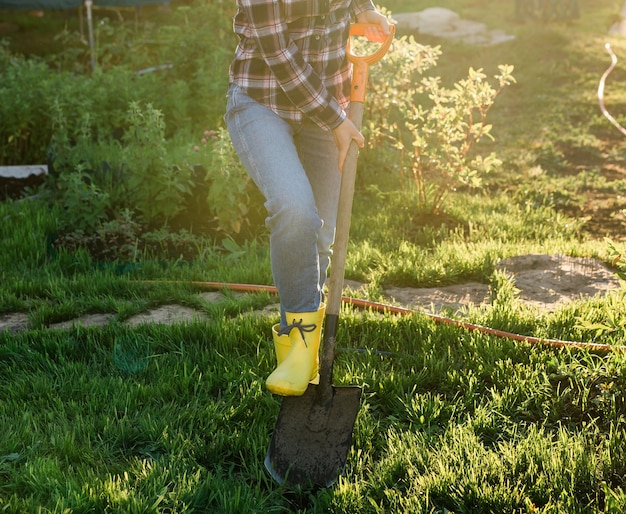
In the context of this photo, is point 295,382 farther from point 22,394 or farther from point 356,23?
point 356,23

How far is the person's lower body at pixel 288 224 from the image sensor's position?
2350 millimetres

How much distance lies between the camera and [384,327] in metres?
3.38

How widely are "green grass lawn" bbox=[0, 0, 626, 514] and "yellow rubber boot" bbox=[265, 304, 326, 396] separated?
0.26 meters

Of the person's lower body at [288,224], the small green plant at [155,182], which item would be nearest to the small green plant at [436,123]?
the small green plant at [155,182]

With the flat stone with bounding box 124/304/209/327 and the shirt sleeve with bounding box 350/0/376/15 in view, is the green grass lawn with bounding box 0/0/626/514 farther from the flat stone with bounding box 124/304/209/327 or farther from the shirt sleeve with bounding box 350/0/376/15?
the shirt sleeve with bounding box 350/0/376/15

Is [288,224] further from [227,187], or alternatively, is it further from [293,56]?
[227,187]

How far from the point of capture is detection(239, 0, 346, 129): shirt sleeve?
237 centimetres

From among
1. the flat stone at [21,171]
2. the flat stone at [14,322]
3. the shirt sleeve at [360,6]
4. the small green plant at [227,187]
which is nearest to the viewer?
the shirt sleeve at [360,6]

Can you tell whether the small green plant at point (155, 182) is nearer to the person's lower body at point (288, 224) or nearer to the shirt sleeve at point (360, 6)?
the shirt sleeve at point (360, 6)

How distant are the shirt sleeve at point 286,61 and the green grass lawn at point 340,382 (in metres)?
1.09

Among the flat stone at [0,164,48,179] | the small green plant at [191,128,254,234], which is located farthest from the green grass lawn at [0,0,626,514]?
the flat stone at [0,164,48,179]

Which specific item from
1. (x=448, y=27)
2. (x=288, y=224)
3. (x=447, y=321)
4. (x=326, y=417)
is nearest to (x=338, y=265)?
(x=288, y=224)

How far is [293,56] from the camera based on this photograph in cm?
241

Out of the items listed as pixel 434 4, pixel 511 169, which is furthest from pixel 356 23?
pixel 434 4
